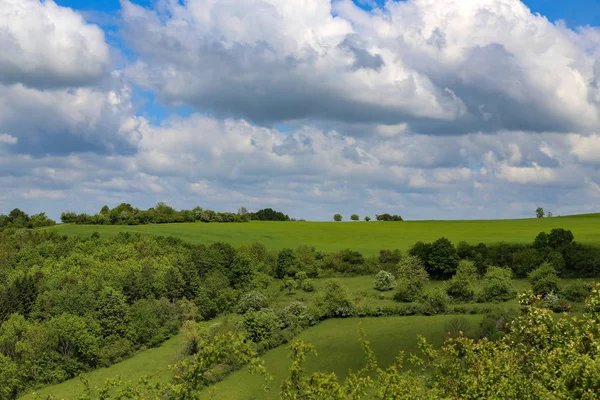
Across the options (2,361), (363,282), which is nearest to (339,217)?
(363,282)

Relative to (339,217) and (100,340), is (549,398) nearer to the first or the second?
(100,340)

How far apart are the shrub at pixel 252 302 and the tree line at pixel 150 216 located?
79933 mm

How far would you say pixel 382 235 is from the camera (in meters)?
136

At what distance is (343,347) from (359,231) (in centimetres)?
7919

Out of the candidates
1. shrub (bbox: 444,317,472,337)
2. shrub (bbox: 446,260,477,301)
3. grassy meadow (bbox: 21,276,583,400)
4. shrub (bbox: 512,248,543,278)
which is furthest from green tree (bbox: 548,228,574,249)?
shrub (bbox: 444,317,472,337)

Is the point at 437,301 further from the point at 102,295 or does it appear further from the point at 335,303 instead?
the point at 102,295

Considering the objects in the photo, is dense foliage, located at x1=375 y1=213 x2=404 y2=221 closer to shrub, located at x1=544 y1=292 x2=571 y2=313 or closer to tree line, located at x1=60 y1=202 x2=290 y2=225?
tree line, located at x1=60 y1=202 x2=290 y2=225

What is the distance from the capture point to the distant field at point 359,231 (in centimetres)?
12131

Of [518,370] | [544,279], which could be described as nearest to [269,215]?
[544,279]

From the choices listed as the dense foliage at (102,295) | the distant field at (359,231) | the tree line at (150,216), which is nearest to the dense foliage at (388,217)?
the distant field at (359,231)

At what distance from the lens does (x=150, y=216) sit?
6462 inches

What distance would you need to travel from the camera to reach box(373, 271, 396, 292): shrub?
8919 centimetres

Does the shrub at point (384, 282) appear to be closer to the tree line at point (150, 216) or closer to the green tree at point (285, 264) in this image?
the green tree at point (285, 264)

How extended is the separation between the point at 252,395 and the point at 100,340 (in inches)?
1340
